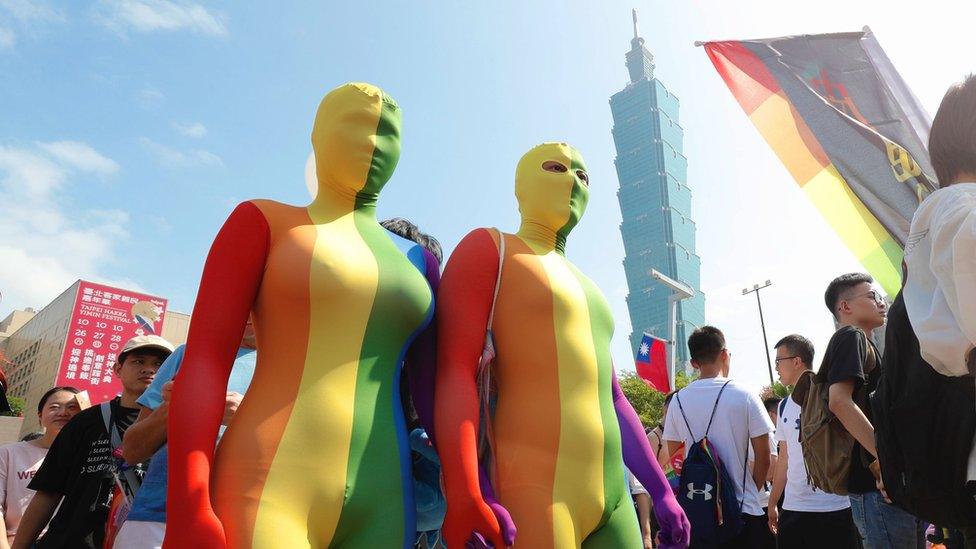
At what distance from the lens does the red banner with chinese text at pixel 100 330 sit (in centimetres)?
3391

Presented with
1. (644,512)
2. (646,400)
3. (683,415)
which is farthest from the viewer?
(646,400)

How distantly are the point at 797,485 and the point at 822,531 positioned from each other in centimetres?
28

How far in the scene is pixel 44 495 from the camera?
347 cm

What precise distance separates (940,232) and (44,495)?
398 centimetres

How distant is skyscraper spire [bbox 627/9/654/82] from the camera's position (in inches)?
5069

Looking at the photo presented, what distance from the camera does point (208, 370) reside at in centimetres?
196

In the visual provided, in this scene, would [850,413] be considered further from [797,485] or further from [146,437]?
[146,437]

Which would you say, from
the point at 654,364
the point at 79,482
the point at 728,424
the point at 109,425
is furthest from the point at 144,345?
the point at 654,364

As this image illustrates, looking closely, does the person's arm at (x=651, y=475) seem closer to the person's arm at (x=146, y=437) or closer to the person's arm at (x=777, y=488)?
the person's arm at (x=146, y=437)

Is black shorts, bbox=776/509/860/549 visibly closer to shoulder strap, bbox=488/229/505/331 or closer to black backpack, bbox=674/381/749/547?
black backpack, bbox=674/381/749/547

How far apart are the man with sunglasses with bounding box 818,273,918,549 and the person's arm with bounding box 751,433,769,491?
2.19 feet

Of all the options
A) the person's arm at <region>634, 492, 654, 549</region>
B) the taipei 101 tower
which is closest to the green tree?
the person's arm at <region>634, 492, 654, 549</region>

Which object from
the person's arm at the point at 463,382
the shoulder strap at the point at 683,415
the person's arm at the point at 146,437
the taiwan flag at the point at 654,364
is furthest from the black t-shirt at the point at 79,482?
the taiwan flag at the point at 654,364

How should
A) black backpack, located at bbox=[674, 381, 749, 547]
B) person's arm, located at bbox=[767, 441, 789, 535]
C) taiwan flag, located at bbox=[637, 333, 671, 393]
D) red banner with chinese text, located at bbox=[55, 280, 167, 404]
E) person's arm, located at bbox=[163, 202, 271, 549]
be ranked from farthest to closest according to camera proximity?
red banner with chinese text, located at bbox=[55, 280, 167, 404], taiwan flag, located at bbox=[637, 333, 671, 393], person's arm, located at bbox=[767, 441, 789, 535], black backpack, located at bbox=[674, 381, 749, 547], person's arm, located at bbox=[163, 202, 271, 549]
